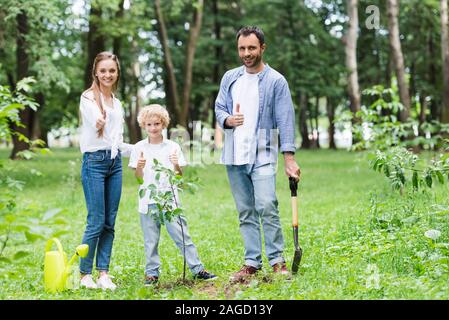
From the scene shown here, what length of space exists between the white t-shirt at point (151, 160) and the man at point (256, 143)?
1.50ft

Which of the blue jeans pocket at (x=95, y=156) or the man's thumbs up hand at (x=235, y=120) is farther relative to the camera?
the man's thumbs up hand at (x=235, y=120)

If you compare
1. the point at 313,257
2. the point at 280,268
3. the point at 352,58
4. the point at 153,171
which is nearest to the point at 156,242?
the point at 153,171

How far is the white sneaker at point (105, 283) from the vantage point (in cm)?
541

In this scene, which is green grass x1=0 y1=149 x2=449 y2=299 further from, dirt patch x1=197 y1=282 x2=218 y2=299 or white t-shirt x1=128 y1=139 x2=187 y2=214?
white t-shirt x1=128 y1=139 x2=187 y2=214

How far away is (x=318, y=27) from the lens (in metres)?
33.3

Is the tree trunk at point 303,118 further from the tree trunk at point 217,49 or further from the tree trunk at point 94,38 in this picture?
the tree trunk at point 94,38

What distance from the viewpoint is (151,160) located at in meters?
5.63

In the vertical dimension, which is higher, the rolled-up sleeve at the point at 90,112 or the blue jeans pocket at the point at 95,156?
the rolled-up sleeve at the point at 90,112

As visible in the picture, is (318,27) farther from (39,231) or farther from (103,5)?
(39,231)

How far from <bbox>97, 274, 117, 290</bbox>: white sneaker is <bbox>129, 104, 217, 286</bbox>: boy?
30 cm

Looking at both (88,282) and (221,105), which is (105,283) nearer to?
(88,282)

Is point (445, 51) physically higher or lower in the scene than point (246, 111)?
higher

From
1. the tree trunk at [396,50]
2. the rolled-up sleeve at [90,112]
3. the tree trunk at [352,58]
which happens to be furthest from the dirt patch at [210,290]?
the tree trunk at [352,58]

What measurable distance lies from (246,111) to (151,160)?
905mm
